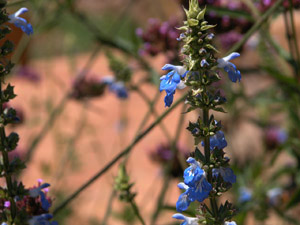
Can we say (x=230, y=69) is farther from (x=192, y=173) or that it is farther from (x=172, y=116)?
(x=172, y=116)

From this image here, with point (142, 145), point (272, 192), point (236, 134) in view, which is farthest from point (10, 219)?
point (142, 145)

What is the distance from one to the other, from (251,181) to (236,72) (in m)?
1.27

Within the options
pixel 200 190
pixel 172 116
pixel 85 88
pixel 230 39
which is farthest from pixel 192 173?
pixel 172 116

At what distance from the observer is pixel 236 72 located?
0.64 m

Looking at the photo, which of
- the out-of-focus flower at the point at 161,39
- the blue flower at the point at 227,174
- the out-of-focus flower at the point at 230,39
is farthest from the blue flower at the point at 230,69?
the out-of-focus flower at the point at 230,39

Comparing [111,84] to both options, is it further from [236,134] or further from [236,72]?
[236,134]

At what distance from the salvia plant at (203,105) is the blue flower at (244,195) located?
2.84ft

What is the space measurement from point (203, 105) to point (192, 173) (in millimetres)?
90

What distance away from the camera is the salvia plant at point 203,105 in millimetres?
604

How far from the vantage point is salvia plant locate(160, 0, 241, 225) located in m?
0.60

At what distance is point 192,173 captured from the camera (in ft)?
1.95

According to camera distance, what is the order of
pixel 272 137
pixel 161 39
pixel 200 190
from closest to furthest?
pixel 200 190, pixel 161 39, pixel 272 137

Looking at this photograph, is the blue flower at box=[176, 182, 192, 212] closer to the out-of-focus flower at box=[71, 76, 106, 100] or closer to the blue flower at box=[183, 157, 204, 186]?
the blue flower at box=[183, 157, 204, 186]

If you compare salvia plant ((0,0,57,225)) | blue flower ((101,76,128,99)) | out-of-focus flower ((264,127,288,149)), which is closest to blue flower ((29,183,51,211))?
salvia plant ((0,0,57,225))
